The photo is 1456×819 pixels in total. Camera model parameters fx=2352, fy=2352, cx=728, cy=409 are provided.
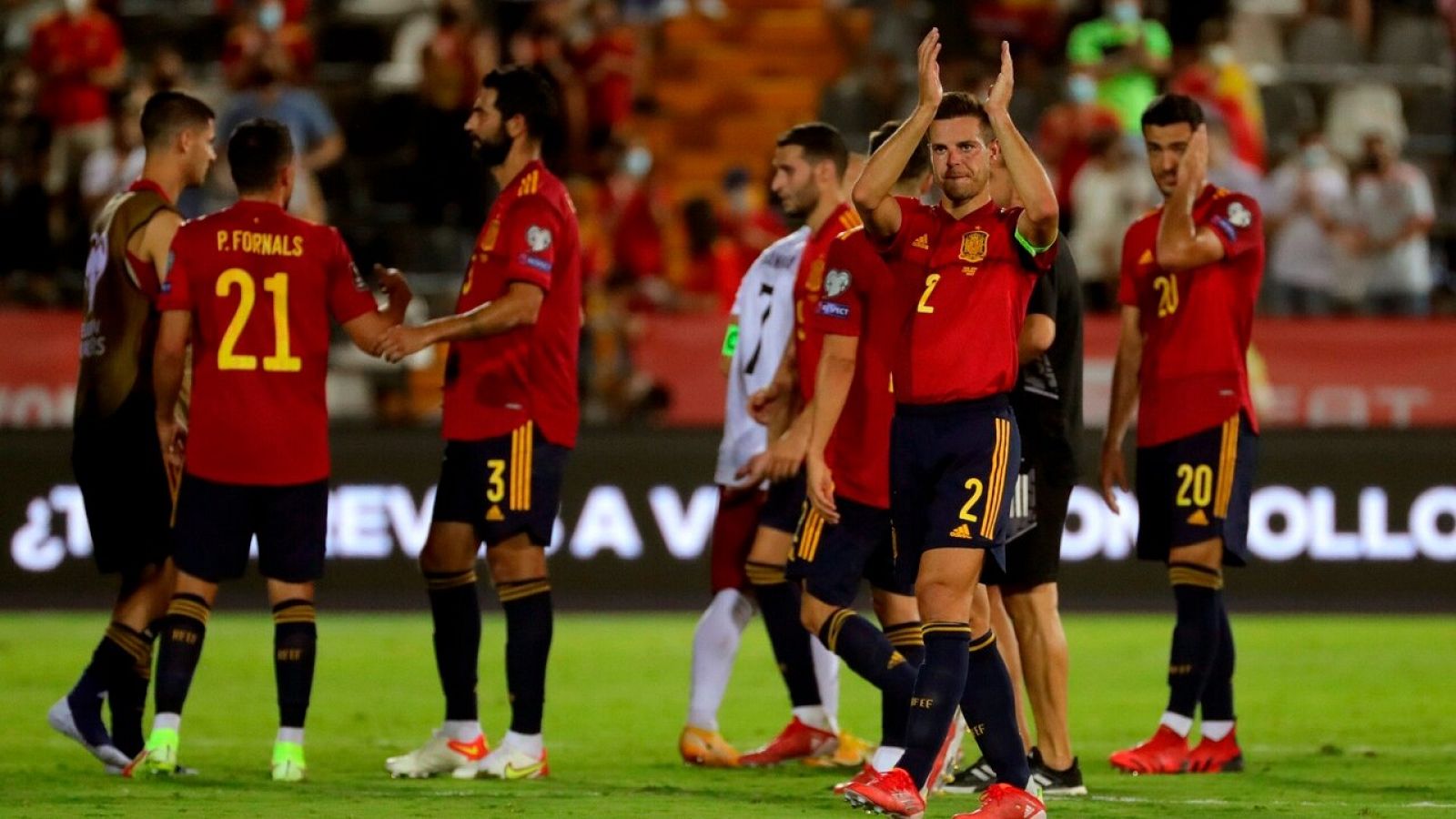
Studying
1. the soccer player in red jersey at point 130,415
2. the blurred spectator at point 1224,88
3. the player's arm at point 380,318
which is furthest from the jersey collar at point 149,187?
the blurred spectator at point 1224,88

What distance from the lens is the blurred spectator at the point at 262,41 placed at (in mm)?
18250

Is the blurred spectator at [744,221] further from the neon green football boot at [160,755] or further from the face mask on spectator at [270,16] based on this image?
the neon green football boot at [160,755]

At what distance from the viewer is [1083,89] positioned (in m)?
19.6

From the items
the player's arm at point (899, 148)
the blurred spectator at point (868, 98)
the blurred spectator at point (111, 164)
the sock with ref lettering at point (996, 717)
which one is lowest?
the sock with ref lettering at point (996, 717)

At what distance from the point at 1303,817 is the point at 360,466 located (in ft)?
27.4

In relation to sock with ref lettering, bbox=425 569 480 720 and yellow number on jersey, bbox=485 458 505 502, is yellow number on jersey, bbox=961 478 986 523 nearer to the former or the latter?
yellow number on jersey, bbox=485 458 505 502

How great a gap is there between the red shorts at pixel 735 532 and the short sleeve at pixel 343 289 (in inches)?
69.4

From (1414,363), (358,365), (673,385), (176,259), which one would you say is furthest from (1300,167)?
(176,259)

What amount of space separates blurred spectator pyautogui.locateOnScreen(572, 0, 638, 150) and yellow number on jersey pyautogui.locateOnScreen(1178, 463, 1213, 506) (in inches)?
433

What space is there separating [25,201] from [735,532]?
10.1 m

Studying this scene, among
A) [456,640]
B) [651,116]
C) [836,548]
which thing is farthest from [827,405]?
[651,116]

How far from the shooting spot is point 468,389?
8930 millimetres

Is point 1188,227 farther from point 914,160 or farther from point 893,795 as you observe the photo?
point 893,795

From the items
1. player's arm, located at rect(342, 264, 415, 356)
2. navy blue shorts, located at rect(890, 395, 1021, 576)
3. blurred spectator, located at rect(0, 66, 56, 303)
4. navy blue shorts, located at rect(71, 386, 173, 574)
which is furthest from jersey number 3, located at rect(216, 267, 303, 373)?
blurred spectator, located at rect(0, 66, 56, 303)
